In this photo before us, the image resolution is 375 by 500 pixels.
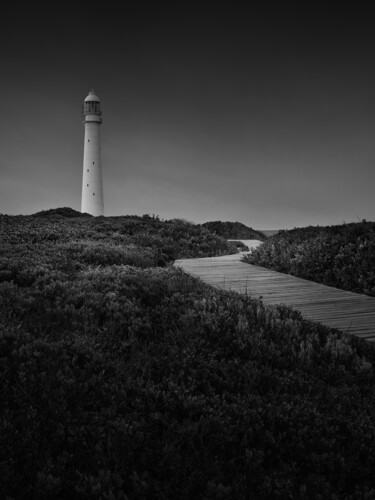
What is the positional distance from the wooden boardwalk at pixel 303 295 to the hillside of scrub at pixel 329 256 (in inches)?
32.4

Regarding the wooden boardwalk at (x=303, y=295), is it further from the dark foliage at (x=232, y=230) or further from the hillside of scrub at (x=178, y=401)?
the dark foliage at (x=232, y=230)

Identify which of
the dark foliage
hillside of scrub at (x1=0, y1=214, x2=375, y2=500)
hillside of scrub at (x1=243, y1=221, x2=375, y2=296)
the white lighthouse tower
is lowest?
hillside of scrub at (x1=0, y1=214, x2=375, y2=500)

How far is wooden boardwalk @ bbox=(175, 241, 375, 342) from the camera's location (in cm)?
660

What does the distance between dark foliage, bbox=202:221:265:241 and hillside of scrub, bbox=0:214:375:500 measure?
97.1ft

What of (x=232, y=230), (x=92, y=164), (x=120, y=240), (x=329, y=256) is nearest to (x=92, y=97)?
(x=92, y=164)

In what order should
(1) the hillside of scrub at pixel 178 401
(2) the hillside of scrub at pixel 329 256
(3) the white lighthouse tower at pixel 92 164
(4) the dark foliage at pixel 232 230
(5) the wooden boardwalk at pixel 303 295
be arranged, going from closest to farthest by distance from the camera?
(1) the hillside of scrub at pixel 178 401 < (5) the wooden boardwalk at pixel 303 295 < (2) the hillside of scrub at pixel 329 256 < (4) the dark foliage at pixel 232 230 < (3) the white lighthouse tower at pixel 92 164

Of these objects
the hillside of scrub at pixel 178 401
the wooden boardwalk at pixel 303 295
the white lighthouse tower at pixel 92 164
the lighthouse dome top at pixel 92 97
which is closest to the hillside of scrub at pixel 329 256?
the wooden boardwalk at pixel 303 295

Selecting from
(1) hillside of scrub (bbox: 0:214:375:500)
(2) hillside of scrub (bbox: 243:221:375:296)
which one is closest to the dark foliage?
(2) hillside of scrub (bbox: 243:221:375:296)

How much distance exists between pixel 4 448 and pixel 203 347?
298cm

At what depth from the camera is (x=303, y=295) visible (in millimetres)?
8680

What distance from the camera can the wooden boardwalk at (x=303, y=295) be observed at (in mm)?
6601

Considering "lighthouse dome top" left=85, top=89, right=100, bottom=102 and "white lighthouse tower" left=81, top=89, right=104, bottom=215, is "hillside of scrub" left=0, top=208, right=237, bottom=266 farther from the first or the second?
"lighthouse dome top" left=85, top=89, right=100, bottom=102

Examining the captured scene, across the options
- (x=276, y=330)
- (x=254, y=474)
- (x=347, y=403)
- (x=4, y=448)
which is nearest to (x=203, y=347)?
(x=276, y=330)

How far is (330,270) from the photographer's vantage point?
1081cm
